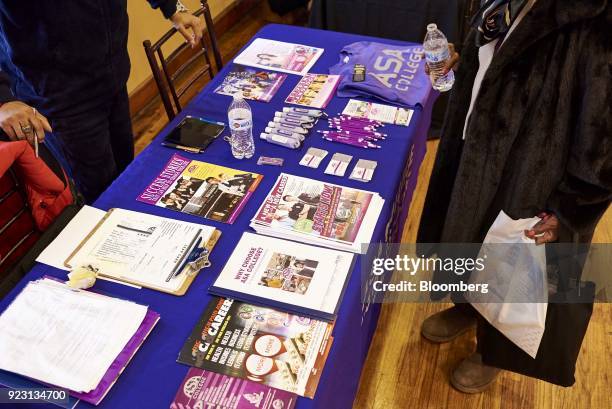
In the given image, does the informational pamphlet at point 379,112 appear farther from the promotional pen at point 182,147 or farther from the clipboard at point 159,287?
the clipboard at point 159,287

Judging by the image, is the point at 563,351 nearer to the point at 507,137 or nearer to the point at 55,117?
the point at 507,137

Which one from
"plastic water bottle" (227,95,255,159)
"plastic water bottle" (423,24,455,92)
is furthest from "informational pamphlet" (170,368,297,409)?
"plastic water bottle" (423,24,455,92)

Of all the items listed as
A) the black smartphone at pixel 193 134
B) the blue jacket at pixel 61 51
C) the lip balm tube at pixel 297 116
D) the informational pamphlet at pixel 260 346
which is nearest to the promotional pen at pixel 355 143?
the lip balm tube at pixel 297 116

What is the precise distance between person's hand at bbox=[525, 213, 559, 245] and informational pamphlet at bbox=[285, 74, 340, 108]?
0.79 metres

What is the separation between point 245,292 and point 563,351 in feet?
3.02

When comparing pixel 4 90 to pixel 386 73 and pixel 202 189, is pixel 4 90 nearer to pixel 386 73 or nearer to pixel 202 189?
pixel 202 189

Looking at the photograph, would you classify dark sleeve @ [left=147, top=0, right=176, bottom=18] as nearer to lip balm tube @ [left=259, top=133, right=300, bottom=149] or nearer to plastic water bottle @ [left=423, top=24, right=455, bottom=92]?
lip balm tube @ [left=259, top=133, right=300, bottom=149]

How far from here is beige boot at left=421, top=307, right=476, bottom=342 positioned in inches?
72.9

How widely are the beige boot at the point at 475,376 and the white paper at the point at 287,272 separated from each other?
777mm

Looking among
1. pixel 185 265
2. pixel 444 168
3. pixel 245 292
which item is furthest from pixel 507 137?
pixel 185 265

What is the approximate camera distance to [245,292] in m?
1.17

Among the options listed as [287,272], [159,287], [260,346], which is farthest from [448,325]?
[159,287]

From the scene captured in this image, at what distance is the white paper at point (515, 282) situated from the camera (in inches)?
53.1

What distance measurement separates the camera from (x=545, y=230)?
129 cm
